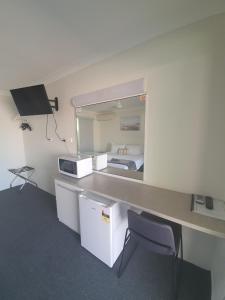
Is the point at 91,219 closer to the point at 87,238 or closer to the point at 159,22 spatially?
the point at 87,238

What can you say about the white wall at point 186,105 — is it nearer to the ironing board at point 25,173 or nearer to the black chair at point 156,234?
the black chair at point 156,234

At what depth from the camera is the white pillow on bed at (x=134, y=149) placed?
1.81m

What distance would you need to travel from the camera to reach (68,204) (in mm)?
2029

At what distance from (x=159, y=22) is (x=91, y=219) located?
6.88ft

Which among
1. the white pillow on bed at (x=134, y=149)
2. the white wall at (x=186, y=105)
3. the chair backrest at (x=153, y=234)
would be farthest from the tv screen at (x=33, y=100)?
the chair backrest at (x=153, y=234)

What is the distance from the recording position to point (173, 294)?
4.12 feet

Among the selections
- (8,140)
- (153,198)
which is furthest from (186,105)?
(8,140)

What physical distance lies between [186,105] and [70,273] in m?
2.08

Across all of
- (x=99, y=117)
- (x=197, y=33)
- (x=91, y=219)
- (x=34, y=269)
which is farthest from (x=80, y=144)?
(x=197, y=33)

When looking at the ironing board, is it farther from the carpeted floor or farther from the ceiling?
the ceiling

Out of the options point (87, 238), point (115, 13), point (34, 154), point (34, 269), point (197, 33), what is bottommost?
point (34, 269)

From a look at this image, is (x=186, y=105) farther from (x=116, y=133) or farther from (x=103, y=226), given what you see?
(x=103, y=226)

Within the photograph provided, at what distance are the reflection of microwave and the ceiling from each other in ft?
4.52

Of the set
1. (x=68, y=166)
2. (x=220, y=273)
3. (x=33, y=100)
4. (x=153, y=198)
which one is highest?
(x=33, y=100)
